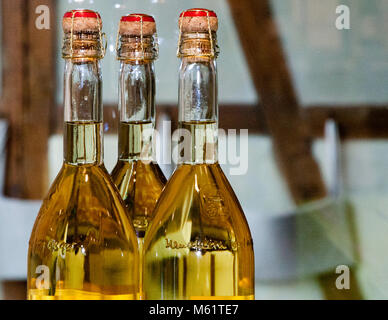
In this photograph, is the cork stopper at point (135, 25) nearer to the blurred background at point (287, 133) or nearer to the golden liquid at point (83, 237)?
the golden liquid at point (83, 237)

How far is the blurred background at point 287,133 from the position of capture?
810mm

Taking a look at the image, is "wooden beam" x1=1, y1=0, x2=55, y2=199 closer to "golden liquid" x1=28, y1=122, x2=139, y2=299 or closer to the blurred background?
the blurred background

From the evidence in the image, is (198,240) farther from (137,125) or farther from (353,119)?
(353,119)

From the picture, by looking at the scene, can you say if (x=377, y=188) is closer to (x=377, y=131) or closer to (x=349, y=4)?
(x=377, y=131)

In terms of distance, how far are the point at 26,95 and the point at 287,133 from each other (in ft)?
1.17

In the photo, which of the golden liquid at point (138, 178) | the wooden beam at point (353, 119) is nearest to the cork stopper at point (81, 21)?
the golden liquid at point (138, 178)

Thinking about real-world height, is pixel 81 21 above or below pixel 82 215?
above

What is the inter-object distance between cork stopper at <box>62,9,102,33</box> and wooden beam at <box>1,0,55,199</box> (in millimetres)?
372

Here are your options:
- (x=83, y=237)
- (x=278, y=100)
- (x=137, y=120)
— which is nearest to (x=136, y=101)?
(x=137, y=120)

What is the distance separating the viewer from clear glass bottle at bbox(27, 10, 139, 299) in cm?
44

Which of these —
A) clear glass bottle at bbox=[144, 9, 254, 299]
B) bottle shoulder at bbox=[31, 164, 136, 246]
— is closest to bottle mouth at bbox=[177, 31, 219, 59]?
clear glass bottle at bbox=[144, 9, 254, 299]

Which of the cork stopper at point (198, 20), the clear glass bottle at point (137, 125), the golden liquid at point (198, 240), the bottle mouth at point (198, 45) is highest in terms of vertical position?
the cork stopper at point (198, 20)

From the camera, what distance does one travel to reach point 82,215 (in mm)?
456
